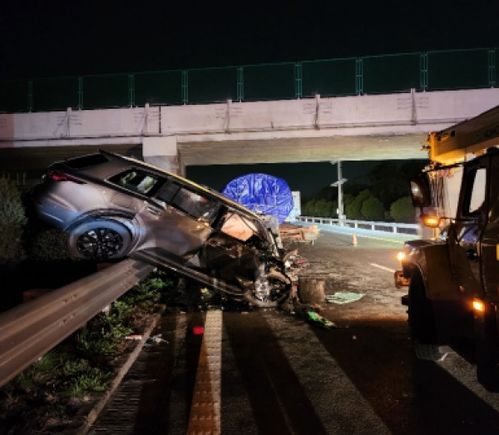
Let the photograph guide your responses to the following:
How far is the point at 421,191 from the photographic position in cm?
471

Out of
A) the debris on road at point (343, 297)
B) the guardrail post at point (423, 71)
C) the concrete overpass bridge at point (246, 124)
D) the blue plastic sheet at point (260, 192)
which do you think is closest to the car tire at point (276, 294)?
the debris on road at point (343, 297)

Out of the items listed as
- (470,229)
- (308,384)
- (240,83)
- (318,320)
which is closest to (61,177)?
(318,320)

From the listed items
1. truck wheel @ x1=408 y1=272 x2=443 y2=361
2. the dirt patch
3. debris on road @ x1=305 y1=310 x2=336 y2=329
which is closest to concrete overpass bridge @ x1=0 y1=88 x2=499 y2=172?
the dirt patch

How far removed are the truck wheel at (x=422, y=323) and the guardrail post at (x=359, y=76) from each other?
18328 mm

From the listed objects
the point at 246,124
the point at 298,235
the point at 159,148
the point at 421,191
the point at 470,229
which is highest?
the point at 246,124

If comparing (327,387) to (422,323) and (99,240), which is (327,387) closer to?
(422,323)

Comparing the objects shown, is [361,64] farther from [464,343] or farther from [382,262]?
[464,343]

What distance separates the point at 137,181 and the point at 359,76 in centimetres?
1702

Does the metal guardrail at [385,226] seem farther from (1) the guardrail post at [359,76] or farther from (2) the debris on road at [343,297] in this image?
(2) the debris on road at [343,297]

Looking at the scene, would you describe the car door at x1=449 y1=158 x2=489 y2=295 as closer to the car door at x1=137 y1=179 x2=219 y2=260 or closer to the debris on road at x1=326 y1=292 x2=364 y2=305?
the car door at x1=137 y1=179 x2=219 y2=260

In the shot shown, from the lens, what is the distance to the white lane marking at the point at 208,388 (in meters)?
3.85

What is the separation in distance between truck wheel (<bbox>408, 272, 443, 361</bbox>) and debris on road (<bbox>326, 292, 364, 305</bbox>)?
11.7ft

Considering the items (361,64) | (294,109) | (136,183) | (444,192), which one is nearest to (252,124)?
(294,109)

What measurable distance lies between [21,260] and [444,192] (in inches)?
262
